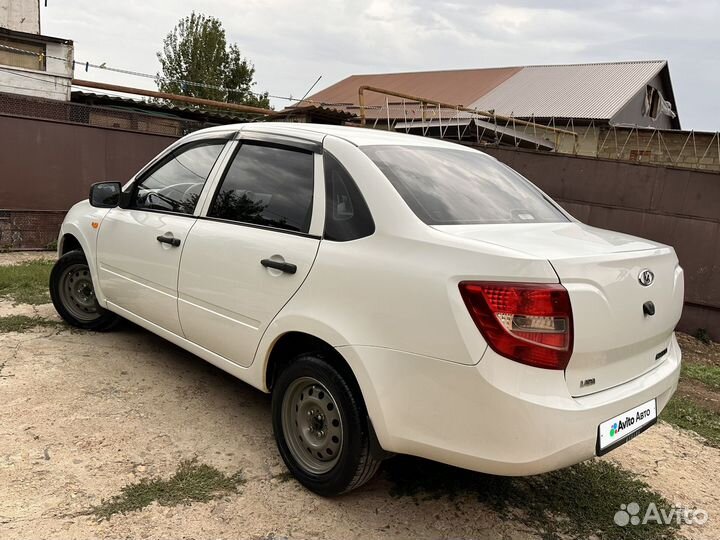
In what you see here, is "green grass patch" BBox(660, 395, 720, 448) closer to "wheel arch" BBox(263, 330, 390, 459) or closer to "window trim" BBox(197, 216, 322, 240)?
"wheel arch" BBox(263, 330, 390, 459)

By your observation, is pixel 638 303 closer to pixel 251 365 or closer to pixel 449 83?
pixel 251 365

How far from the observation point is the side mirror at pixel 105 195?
4.07 metres

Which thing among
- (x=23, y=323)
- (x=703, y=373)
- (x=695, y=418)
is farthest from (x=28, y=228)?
(x=703, y=373)

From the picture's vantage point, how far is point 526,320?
202cm

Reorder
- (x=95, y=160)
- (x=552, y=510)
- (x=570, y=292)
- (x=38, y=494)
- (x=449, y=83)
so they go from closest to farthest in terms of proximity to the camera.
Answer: (x=570, y=292) → (x=38, y=494) → (x=552, y=510) → (x=95, y=160) → (x=449, y=83)

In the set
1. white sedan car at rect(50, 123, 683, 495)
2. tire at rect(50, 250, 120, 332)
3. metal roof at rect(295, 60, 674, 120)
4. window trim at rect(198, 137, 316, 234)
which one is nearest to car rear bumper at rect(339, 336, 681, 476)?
white sedan car at rect(50, 123, 683, 495)

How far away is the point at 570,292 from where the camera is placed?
2039 millimetres

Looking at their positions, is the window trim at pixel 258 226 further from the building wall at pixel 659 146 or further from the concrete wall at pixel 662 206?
the building wall at pixel 659 146

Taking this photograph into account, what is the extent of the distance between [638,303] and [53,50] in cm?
1404

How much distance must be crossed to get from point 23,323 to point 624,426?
457 centimetres

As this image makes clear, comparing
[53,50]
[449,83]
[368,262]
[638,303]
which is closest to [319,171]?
[368,262]

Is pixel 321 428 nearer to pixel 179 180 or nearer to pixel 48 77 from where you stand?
pixel 179 180

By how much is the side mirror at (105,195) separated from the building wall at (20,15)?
16091 millimetres

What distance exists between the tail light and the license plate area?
1.38 ft
